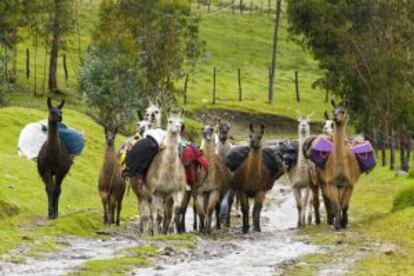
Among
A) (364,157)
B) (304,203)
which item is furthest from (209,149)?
(364,157)

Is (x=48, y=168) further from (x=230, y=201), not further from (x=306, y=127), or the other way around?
(x=306, y=127)

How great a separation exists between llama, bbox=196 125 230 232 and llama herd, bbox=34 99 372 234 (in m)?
0.03

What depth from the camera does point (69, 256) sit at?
18.6 meters

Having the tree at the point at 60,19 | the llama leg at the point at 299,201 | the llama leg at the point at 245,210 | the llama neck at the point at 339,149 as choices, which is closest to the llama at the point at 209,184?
the llama leg at the point at 245,210

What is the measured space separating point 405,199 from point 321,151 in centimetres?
365

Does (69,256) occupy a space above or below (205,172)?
below

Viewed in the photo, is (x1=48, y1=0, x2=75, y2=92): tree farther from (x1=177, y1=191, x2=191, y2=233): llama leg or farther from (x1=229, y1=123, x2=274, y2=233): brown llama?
(x1=177, y1=191, x2=191, y2=233): llama leg

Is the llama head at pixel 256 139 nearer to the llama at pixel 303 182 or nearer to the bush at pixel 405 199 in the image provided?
the llama at pixel 303 182

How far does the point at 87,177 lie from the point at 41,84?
36.9 meters

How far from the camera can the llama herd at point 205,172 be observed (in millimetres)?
23688

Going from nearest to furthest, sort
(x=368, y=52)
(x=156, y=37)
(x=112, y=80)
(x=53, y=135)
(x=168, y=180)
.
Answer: (x=168, y=180) < (x=53, y=135) < (x=368, y=52) < (x=112, y=80) < (x=156, y=37)

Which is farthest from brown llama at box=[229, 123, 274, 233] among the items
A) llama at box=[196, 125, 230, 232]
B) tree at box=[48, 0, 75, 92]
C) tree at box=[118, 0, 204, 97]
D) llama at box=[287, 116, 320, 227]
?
tree at box=[48, 0, 75, 92]

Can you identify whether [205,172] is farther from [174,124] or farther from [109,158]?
[109,158]

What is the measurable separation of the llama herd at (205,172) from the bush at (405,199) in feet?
7.09
